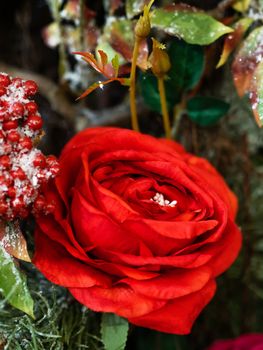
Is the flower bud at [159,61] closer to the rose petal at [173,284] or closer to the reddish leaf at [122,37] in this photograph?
the reddish leaf at [122,37]

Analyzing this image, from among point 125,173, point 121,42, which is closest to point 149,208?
point 125,173

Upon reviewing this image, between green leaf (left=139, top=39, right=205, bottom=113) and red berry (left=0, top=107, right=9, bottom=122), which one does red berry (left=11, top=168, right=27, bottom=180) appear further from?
green leaf (left=139, top=39, right=205, bottom=113)

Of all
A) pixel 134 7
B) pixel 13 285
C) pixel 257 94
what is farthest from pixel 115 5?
pixel 13 285

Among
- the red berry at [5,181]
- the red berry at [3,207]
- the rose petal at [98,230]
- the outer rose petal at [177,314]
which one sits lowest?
the outer rose petal at [177,314]

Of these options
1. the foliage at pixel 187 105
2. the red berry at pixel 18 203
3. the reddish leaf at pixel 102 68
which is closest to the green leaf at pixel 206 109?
the foliage at pixel 187 105

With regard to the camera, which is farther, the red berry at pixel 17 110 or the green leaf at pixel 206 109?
the green leaf at pixel 206 109

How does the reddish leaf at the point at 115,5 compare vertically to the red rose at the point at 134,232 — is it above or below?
above
